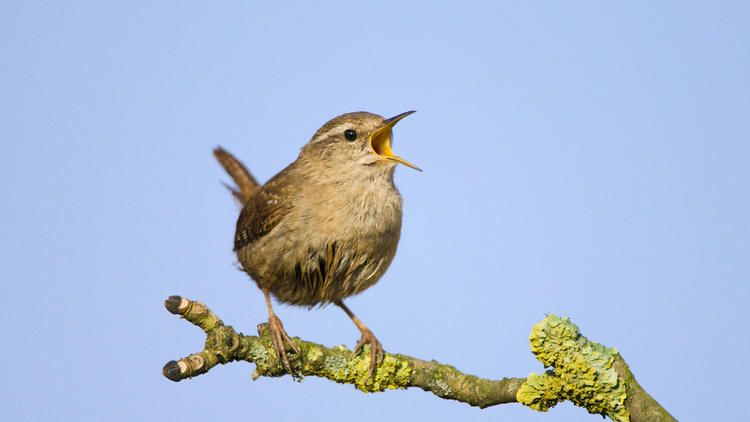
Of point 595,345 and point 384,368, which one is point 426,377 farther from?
point 595,345

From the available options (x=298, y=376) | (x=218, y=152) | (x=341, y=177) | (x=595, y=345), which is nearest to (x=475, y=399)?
(x=595, y=345)

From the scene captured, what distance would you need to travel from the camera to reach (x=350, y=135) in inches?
192

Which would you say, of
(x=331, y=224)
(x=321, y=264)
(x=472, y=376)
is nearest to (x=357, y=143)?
(x=331, y=224)

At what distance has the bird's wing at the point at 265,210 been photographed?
183 inches

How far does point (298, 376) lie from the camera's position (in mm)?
4082

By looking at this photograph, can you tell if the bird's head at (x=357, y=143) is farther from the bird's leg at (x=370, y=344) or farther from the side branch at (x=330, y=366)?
the side branch at (x=330, y=366)

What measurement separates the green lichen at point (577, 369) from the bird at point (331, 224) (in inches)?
38.7

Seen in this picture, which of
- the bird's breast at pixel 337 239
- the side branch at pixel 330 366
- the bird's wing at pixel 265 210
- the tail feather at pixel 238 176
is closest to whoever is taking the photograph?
the side branch at pixel 330 366

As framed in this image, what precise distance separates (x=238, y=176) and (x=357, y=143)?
197 centimetres

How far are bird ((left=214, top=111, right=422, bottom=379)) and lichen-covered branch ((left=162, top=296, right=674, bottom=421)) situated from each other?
0.12m

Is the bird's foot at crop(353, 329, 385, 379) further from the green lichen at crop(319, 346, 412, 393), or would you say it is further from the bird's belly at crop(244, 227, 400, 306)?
the bird's belly at crop(244, 227, 400, 306)

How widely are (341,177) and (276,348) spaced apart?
1.14 meters

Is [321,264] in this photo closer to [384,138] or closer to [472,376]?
[384,138]

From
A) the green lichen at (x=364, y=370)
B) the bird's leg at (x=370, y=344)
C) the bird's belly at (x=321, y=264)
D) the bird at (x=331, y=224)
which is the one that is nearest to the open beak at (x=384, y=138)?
the bird at (x=331, y=224)
